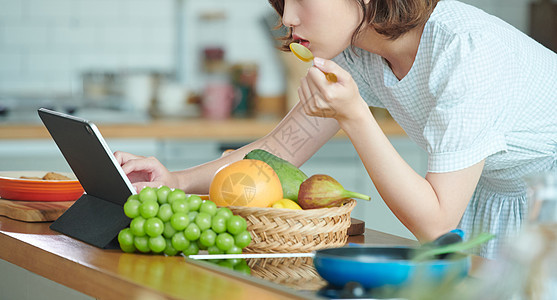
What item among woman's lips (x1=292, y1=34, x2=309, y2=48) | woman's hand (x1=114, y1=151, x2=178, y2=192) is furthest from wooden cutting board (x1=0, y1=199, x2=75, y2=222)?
woman's lips (x1=292, y1=34, x2=309, y2=48)

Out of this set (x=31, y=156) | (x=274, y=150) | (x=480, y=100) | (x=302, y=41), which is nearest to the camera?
(x=480, y=100)

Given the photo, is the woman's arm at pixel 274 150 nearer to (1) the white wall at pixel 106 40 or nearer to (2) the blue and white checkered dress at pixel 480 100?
(2) the blue and white checkered dress at pixel 480 100

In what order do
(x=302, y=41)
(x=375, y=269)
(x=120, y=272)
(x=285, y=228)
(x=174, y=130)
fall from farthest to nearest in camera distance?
(x=174, y=130), (x=302, y=41), (x=285, y=228), (x=120, y=272), (x=375, y=269)

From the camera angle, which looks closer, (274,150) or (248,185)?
(248,185)

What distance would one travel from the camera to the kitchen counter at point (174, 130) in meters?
2.96

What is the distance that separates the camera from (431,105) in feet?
4.75

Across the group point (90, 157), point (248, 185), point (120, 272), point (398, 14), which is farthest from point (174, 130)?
point (120, 272)

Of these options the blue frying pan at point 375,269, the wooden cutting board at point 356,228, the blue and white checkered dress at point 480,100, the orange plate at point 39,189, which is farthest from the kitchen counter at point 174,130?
the blue frying pan at point 375,269

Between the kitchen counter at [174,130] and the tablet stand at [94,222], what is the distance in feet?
6.16

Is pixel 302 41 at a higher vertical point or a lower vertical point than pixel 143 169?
higher

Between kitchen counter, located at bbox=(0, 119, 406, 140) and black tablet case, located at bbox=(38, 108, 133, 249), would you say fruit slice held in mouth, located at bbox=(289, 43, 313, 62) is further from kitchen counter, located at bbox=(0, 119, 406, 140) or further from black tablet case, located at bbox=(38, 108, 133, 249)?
kitchen counter, located at bbox=(0, 119, 406, 140)

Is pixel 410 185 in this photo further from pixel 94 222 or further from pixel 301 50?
pixel 94 222

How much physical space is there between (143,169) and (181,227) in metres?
0.42

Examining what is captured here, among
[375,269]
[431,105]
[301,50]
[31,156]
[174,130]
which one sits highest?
[301,50]
